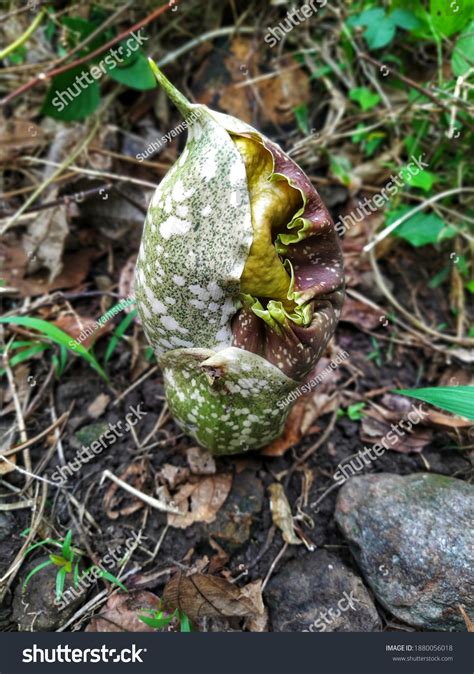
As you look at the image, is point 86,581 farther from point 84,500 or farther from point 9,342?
point 9,342

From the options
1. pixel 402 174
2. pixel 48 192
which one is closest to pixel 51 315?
pixel 48 192

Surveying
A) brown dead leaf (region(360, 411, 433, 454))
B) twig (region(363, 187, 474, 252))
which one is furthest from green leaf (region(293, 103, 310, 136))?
brown dead leaf (region(360, 411, 433, 454))

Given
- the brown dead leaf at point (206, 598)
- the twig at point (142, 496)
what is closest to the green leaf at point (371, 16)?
the twig at point (142, 496)

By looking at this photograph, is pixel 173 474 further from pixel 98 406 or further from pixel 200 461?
pixel 98 406

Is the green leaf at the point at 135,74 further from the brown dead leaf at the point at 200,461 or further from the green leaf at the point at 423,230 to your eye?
the brown dead leaf at the point at 200,461

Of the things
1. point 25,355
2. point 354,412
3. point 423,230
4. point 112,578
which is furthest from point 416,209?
point 112,578

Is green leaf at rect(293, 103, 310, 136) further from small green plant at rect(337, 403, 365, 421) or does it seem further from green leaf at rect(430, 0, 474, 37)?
small green plant at rect(337, 403, 365, 421)

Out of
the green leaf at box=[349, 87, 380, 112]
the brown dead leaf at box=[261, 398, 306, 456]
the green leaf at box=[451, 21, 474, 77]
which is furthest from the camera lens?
the green leaf at box=[349, 87, 380, 112]
